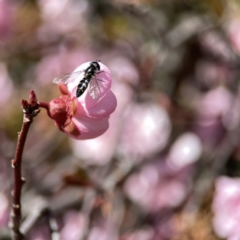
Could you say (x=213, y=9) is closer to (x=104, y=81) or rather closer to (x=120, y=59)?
(x=120, y=59)

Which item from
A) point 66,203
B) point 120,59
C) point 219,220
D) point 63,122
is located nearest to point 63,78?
point 63,122

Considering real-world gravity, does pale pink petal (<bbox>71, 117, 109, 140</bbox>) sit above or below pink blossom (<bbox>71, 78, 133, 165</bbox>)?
below

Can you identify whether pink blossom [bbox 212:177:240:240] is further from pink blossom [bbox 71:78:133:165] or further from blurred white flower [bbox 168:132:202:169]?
pink blossom [bbox 71:78:133:165]

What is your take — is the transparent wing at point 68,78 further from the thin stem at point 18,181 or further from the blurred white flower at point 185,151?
the blurred white flower at point 185,151

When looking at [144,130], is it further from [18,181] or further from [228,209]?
[18,181]

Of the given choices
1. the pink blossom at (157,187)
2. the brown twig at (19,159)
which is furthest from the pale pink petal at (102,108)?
the pink blossom at (157,187)

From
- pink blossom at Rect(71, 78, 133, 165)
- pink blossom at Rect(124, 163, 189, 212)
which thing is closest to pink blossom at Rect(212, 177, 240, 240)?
pink blossom at Rect(124, 163, 189, 212)

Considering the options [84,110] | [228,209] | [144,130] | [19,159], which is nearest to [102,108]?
[84,110]
